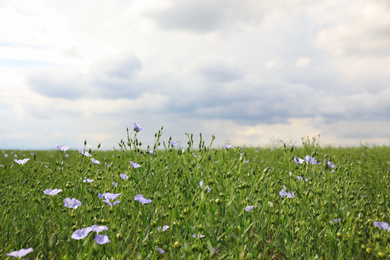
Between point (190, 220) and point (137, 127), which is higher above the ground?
point (137, 127)

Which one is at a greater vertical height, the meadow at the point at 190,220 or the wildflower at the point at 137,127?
the wildflower at the point at 137,127

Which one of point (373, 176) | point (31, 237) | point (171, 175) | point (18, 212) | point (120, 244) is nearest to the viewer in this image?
point (120, 244)

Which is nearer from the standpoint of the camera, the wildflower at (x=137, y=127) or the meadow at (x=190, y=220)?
the meadow at (x=190, y=220)

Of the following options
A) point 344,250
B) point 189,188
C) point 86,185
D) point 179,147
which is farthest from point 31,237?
point 344,250

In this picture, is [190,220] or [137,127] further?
[137,127]

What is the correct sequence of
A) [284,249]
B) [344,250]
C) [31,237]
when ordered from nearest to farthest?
[284,249] → [344,250] → [31,237]

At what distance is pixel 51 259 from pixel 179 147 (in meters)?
1.66

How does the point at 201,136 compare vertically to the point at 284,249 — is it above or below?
above

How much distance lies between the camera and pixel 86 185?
298 centimetres

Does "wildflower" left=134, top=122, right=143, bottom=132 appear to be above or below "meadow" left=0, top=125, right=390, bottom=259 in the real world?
above

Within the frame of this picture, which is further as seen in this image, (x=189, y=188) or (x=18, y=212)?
(x=18, y=212)

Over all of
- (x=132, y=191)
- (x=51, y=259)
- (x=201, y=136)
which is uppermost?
(x=201, y=136)

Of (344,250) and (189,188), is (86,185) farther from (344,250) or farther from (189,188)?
(344,250)

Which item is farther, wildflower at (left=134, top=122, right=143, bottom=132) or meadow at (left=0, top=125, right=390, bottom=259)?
wildflower at (left=134, top=122, right=143, bottom=132)
